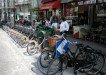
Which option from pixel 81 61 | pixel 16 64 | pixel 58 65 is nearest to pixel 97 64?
pixel 81 61

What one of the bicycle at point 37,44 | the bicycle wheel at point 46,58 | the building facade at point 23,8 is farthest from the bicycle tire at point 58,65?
the building facade at point 23,8

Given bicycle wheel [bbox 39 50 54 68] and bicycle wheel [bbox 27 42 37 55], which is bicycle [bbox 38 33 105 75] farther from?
bicycle wheel [bbox 27 42 37 55]

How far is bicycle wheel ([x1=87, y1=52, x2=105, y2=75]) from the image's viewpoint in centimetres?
1053

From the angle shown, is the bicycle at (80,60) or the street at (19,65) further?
the street at (19,65)

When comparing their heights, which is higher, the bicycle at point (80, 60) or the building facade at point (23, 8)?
the building facade at point (23, 8)

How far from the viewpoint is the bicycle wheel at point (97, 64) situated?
10.5 meters

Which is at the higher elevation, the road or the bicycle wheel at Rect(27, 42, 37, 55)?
the bicycle wheel at Rect(27, 42, 37, 55)

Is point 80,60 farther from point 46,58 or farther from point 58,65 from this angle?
point 46,58

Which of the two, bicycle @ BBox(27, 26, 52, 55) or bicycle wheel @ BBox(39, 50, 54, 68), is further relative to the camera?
bicycle @ BBox(27, 26, 52, 55)

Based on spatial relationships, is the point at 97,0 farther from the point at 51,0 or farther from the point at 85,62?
the point at 51,0

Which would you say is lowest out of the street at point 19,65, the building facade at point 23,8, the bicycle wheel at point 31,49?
the street at point 19,65

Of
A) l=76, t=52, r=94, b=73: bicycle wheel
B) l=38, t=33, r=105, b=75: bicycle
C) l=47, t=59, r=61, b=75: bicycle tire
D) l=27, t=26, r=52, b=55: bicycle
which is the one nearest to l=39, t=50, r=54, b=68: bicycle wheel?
l=38, t=33, r=105, b=75: bicycle

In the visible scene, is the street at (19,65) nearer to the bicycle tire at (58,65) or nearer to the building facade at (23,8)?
the bicycle tire at (58,65)

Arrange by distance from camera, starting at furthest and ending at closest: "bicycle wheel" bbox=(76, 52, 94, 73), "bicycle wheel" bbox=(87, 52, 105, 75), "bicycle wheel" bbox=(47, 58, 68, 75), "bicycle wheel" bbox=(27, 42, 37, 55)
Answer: "bicycle wheel" bbox=(27, 42, 37, 55) → "bicycle wheel" bbox=(87, 52, 105, 75) → "bicycle wheel" bbox=(76, 52, 94, 73) → "bicycle wheel" bbox=(47, 58, 68, 75)
